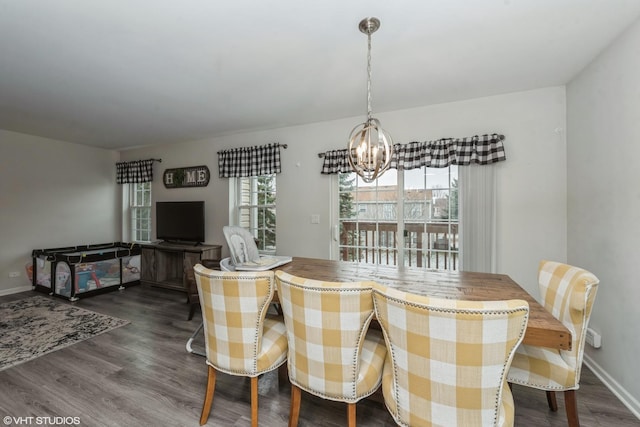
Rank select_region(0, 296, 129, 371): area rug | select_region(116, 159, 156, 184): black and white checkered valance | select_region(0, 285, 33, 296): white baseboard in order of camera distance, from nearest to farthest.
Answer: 1. select_region(0, 296, 129, 371): area rug
2. select_region(0, 285, 33, 296): white baseboard
3. select_region(116, 159, 156, 184): black and white checkered valance

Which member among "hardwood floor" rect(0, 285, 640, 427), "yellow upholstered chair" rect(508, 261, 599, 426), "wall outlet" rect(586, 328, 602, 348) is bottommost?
"hardwood floor" rect(0, 285, 640, 427)

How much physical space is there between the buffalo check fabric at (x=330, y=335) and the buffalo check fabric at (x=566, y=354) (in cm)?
77

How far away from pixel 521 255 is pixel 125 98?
448cm

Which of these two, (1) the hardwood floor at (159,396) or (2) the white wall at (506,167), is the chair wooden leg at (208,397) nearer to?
(1) the hardwood floor at (159,396)

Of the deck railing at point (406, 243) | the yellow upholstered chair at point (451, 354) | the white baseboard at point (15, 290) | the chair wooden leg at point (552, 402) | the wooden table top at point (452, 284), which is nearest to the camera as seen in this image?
the yellow upholstered chair at point (451, 354)

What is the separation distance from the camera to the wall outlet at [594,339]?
2.23 meters

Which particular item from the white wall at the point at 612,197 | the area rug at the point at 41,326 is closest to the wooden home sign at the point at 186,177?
the area rug at the point at 41,326

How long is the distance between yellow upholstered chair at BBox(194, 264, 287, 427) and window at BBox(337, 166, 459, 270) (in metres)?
2.16

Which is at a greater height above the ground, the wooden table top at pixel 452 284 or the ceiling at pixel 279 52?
the ceiling at pixel 279 52

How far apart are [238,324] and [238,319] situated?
31 mm

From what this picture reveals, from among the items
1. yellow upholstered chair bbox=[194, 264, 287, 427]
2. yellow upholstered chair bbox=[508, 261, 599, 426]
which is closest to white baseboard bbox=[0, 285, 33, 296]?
yellow upholstered chair bbox=[194, 264, 287, 427]

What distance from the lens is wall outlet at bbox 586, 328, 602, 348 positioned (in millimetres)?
2227

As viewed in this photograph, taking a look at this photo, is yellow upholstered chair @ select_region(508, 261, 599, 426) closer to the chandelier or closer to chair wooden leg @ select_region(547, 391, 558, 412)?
chair wooden leg @ select_region(547, 391, 558, 412)

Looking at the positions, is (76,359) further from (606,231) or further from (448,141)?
(606,231)
